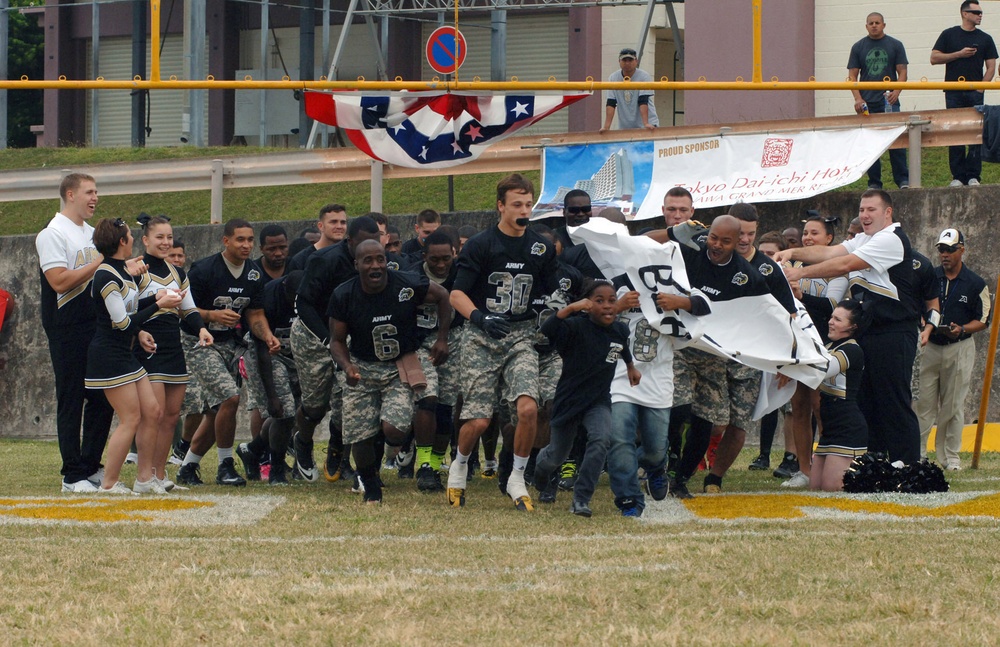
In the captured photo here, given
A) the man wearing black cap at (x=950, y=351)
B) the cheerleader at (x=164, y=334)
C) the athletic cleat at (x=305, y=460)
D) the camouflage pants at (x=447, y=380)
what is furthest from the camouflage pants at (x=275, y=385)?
the man wearing black cap at (x=950, y=351)

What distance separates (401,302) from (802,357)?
8.76 ft

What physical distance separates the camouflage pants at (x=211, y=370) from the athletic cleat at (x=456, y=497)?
7.57ft

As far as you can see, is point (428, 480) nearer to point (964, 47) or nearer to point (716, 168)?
point (716, 168)

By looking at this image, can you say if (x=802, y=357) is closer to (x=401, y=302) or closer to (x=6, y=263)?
(x=401, y=302)

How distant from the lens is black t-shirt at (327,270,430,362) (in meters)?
9.15

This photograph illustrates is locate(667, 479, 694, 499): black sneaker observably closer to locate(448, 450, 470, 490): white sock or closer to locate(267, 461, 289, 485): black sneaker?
locate(448, 450, 470, 490): white sock

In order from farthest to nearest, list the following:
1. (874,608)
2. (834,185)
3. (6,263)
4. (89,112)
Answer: (89,112) < (6,263) < (834,185) < (874,608)

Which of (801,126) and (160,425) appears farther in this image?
(801,126)

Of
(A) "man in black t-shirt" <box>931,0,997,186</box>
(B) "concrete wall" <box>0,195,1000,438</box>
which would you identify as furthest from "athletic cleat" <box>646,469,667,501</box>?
(A) "man in black t-shirt" <box>931,0,997,186</box>

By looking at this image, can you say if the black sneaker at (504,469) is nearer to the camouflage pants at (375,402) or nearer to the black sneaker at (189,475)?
the camouflage pants at (375,402)

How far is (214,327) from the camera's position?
10531 millimetres

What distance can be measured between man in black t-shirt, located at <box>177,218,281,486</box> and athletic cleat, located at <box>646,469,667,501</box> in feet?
9.97

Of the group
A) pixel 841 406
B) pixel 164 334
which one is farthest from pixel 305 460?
pixel 841 406

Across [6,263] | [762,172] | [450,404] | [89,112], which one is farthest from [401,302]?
[89,112]
